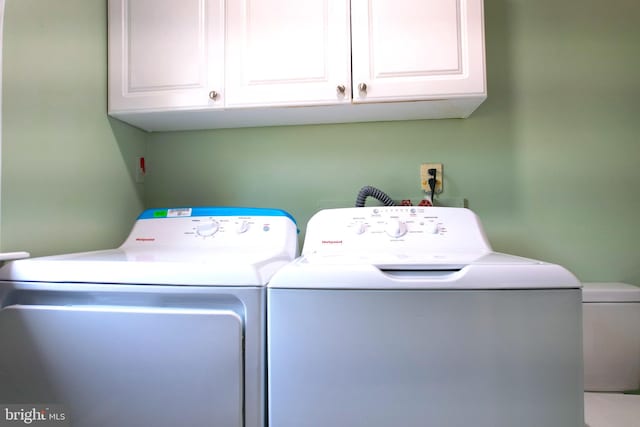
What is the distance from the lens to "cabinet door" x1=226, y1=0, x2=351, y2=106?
1.21 metres

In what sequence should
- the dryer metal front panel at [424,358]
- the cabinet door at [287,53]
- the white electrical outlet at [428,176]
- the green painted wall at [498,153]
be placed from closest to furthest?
1. the dryer metal front panel at [424,358]
2. the cabinet door at [287,53]
3. the green painted wall at [498,153]
4. the white electrical outlet at [428,176]

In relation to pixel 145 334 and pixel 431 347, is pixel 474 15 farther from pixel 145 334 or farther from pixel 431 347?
pixel 145 334

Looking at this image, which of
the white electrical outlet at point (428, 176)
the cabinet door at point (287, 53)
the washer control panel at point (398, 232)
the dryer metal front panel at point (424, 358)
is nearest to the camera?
the dryer metal front panel at point (424, 358)

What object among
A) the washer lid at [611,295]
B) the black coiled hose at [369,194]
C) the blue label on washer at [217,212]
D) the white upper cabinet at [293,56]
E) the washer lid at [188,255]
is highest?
the white upper cabinet at [293,56]

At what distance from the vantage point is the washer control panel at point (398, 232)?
3.61 ft

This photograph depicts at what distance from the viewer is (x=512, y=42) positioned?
4.74 ft

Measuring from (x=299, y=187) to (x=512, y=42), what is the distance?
109 cm

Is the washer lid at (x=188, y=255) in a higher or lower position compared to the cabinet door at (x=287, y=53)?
lower

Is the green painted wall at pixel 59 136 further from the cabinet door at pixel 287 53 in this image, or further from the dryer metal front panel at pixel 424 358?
the dryer metal front panel at pixel 424 358

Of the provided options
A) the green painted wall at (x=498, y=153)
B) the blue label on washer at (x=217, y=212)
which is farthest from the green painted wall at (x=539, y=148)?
the blue label on washer at (x=217, y=212)

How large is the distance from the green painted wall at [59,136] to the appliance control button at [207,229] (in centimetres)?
40

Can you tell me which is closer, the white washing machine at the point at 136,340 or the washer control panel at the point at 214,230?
the white washing machine at the point at 136,340

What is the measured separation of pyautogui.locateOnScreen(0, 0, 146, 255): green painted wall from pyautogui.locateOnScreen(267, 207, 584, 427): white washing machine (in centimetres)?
82

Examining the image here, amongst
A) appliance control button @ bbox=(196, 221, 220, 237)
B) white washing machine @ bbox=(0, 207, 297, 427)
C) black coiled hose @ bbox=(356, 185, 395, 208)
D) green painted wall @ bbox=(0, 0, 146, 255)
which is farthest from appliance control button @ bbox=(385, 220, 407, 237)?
green painted wall @ bbox=(0, 0, 146, 255)
